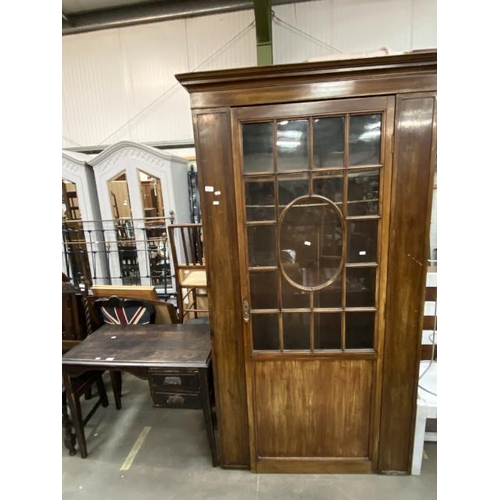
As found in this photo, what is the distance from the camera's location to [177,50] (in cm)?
309

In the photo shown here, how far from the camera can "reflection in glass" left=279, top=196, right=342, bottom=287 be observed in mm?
1420

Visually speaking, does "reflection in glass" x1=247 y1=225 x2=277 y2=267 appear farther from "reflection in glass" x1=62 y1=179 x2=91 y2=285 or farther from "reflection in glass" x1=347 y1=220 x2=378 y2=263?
"reflection in glass" x1=62 y1=179 x2=91 y2=285

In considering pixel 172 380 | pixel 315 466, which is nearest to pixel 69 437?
pixel 172 380

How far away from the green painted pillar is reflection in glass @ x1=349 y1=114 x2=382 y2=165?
5.87ft

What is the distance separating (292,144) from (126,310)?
181 cm

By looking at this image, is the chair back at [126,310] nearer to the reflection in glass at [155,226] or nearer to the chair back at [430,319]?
the reflection in glass at [155,226]

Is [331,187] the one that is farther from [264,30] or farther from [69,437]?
[69,437]

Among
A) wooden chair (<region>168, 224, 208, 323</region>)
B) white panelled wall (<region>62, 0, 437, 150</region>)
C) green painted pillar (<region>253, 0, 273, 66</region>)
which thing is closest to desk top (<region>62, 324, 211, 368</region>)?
wooden chair (<region>168, 224, 208, 323</region>)
